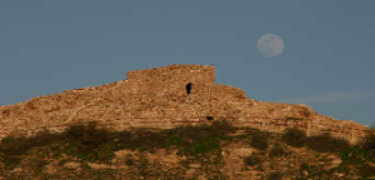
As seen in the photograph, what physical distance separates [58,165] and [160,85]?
23.6 feet

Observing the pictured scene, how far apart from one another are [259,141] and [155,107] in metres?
6.06

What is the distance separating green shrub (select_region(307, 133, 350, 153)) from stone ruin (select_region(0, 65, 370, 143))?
132 cm

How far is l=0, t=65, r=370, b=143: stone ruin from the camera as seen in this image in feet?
101

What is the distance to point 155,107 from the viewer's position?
3172 centimetres

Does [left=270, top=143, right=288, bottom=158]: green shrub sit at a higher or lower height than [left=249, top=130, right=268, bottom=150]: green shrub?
lower

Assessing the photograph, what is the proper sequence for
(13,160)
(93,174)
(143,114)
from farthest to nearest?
(143,114) < (13,160) < (93,174)

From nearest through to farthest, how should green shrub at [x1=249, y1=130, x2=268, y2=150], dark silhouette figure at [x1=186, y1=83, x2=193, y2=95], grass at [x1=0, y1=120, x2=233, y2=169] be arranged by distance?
green shrub at [x1=249, y1=130, x2=268, y2=150] → grass at [x1=0, y1=120, x2=233, y2=169] → dark silhouette figure at [x1=186, y1=83, x2=193, y2=95]

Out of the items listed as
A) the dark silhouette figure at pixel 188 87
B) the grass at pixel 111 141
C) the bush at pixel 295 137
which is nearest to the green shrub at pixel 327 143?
the bush at pixel 295 137

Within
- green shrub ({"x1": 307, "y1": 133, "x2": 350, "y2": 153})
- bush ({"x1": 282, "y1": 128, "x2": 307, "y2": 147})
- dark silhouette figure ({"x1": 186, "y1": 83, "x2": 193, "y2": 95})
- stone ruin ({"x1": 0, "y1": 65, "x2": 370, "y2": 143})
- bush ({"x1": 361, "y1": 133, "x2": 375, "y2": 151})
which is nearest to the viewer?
bush ({"x1": 361, "y1": 133, "x2": 375, "y2": 151})

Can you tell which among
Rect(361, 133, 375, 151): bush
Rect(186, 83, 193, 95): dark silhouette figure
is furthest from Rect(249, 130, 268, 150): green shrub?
Rect(186, 83, 193, 95): dark silhouette figure

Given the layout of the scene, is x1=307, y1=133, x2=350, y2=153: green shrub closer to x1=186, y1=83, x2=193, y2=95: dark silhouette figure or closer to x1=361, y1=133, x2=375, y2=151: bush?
x1=361, y1=133, x2=375, y2=151: bush

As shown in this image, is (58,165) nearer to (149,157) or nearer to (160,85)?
(149,157)

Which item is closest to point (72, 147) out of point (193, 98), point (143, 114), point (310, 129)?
point (143, 114)

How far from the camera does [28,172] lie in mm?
27688
